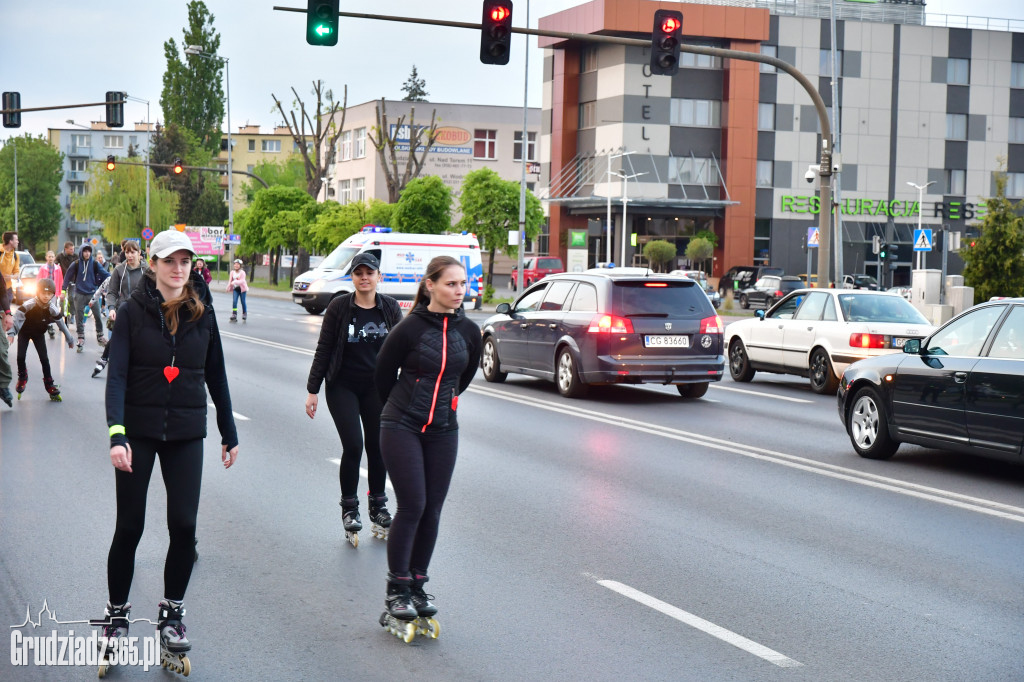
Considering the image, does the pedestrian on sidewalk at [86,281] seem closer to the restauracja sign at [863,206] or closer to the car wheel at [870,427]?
the car wheel at [870,427]

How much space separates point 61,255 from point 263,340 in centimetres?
623

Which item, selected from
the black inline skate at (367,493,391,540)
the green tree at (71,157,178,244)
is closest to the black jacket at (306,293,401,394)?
the black inline skate at (367,493,391,540)

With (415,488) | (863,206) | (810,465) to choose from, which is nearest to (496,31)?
(810,465)

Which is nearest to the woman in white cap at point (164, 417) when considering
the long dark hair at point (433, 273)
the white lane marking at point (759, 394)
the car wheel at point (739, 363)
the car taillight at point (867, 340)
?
the long dark hair at point (433, 273)

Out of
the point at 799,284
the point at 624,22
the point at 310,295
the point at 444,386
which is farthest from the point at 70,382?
the point at 624,22

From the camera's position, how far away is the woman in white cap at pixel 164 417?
5.16 metres

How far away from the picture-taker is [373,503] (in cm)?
805

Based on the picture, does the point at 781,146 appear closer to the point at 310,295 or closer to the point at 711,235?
the point at 711,235

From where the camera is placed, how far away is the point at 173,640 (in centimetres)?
512

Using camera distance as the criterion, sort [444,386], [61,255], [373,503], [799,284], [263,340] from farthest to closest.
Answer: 1. [799,284]
2. [61,255]
3. [263,340]
4. [373,503]
5. [444,386]

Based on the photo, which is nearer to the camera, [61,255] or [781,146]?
[61,255]

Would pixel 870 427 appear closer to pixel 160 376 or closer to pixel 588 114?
pixel 160 376

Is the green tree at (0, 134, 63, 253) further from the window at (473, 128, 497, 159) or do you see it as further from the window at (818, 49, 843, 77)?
the window at (818, 49, 843, 77)

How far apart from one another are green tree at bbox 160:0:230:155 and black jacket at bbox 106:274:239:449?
108 meters
